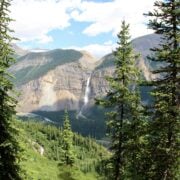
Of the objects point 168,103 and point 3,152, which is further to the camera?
point 3,152

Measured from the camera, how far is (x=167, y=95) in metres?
23.6

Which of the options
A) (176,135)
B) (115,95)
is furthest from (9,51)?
(176,135)

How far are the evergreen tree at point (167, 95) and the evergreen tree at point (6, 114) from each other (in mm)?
8952

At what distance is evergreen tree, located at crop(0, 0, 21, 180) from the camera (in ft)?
84.6

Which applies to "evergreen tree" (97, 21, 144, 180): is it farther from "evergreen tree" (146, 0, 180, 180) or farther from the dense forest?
"evergreen tree" (146, 0, 180, 180)

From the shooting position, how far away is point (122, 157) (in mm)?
31891

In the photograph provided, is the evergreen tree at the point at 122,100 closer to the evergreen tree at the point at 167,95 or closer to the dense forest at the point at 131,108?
the dense forest at the point at 131,108

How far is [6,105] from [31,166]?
2670 centimetres

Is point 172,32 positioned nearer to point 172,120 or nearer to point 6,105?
point 172,120

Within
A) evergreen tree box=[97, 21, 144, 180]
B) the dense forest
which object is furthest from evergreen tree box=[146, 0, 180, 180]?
evergreen tree box=[97, 21, 144, 180]

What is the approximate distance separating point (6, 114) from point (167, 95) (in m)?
10.3

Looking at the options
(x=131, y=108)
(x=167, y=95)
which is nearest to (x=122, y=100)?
(x=131, y=108)

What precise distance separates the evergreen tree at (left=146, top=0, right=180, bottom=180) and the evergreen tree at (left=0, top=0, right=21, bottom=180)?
29.4 feet

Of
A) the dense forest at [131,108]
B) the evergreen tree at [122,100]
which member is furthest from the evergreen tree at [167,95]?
the evergreen tree at [122,100]
